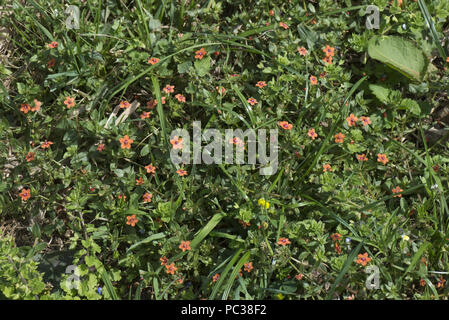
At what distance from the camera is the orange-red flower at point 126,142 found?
10.3ft

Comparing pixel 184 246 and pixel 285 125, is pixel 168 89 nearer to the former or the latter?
pixel 285 125

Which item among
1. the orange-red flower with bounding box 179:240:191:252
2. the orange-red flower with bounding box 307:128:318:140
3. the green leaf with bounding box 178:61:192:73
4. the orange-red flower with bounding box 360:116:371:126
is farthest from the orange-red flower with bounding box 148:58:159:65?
the orange-red flower with bounding box 360:116:371:126

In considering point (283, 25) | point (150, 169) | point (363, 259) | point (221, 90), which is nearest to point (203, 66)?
point (221, 90)

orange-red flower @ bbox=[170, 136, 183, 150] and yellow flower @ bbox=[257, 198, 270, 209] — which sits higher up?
orange-red flower @ bbox=[170, 136, 183, 150]

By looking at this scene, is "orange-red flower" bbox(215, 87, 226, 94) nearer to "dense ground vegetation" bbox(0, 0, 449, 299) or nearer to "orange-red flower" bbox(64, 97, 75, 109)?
"dense ground vegetation" bbox(0, 0, 449, 299)

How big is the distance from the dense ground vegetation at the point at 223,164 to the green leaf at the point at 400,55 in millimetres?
10

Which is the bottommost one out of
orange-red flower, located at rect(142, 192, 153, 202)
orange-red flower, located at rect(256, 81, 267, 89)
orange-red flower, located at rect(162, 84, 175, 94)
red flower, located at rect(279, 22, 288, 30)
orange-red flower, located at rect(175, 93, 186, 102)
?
orange-red flower, located at rect(142, 192, 153, 202)

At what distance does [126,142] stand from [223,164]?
0.65 meters

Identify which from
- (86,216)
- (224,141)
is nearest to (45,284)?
(86,216)

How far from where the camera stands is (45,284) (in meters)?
2.99

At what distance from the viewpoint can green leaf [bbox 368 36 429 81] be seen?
3.48m

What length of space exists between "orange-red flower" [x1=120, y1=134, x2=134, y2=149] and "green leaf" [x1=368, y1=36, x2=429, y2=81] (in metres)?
1.81

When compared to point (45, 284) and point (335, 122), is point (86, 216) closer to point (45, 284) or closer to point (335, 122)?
point (45, 284)

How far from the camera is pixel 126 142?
316 cm
